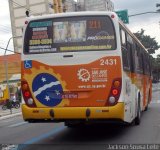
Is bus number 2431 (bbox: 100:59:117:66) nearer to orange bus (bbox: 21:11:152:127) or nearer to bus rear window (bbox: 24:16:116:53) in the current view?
orange bus (bbox: 21:11:152:127)

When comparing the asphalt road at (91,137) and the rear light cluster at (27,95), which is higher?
the rear light cluster at (27,95)

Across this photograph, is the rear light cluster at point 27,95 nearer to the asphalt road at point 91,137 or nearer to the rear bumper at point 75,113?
the rear bumper at point 75,113

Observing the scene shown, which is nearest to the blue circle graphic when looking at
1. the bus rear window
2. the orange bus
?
the orange bus

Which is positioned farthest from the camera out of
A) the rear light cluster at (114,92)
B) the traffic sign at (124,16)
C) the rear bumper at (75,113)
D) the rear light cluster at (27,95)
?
the traffic sign at (124,16)

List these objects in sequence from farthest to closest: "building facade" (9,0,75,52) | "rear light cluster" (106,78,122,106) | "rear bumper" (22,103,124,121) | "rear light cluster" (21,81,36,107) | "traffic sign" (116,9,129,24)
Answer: "building facade" (9,0,75,52) → "traffic sign" (116,9,129,24) → "rear light cluster" (21,81,36,107) → "rear light cluster" (106,78,122,106) → "rear bumper" (22,103,124,121)

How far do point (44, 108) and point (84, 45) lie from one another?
1.83 metres

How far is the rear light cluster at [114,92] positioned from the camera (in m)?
10.9

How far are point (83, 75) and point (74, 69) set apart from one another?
0.27 meters

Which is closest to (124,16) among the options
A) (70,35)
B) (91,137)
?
(91,137)

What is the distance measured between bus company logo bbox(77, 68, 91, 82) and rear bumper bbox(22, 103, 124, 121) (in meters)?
0.71

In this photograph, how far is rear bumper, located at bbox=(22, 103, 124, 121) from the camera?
10820mm

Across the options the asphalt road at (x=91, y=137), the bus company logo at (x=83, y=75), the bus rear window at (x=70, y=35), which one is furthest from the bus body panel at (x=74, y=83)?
the asphalt road at (x=91, y=137)

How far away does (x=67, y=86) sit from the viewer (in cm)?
1117

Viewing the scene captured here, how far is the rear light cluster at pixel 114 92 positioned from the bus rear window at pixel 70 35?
0.84m
